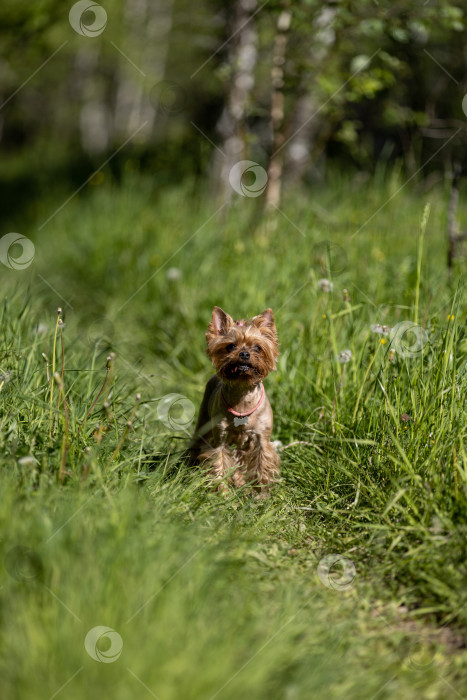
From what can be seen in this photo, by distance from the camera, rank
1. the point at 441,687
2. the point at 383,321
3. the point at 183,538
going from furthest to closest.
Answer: the point at 383,321 < the point at 183,538 < the point at 441,687

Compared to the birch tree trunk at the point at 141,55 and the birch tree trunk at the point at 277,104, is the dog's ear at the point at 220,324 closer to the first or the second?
the birch tree trunk at the point at 277,104

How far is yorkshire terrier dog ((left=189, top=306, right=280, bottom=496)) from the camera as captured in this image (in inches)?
142

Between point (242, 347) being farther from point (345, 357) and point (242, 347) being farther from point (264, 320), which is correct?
point (345, 357)

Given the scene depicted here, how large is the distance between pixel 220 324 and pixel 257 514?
1014 millimetres

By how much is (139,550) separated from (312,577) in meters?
0.91

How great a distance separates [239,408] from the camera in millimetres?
3754

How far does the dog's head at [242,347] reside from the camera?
3.56m

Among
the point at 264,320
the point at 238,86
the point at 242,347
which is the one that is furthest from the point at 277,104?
the point at 242,347

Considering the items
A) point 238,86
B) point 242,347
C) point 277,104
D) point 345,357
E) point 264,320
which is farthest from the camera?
point 238,86

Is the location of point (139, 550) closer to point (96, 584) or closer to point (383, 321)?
point (96, 584)

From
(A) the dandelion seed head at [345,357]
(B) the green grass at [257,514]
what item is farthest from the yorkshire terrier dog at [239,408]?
(A) the dandelion seed head at [345,357]

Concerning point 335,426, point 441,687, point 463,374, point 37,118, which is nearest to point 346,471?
point 335,426

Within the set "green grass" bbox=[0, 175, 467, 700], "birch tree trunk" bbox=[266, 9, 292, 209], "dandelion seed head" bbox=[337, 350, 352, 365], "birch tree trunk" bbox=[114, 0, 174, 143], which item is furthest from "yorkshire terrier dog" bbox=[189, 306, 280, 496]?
"birch tree trunk" bbox=[114, 0, 174, 143]

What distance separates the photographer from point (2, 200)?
12.0 metres
